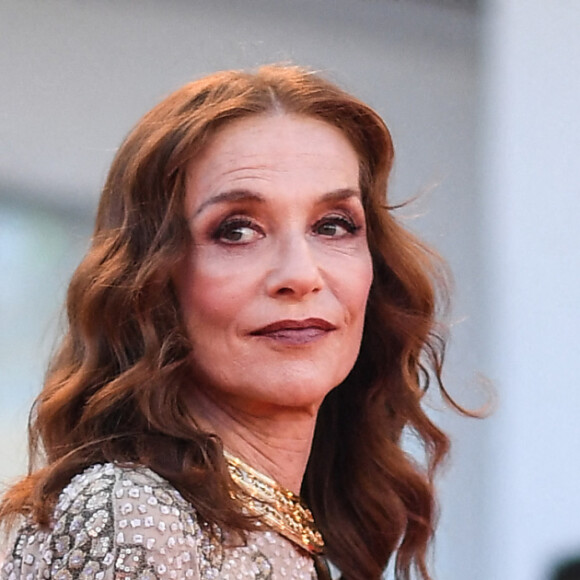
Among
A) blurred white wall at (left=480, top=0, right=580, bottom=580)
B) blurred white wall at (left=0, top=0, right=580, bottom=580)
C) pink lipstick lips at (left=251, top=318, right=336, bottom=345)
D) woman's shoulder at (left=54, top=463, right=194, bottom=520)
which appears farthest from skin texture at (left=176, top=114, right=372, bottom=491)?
blurred white wall at (left=480, top=0, right=580, bottom=580)

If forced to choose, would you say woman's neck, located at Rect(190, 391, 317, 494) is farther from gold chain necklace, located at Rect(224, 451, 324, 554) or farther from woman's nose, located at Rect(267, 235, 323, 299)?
woman's nose, located at Rect(267, 235, 323, 299)

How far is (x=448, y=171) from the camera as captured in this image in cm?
323

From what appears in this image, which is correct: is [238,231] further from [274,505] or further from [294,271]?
[274,505]

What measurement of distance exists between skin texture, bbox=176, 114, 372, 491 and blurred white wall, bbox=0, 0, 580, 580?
1.38m

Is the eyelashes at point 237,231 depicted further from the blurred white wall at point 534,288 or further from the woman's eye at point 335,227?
the blurred white wall at point 534,288

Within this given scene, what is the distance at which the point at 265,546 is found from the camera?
1.45m

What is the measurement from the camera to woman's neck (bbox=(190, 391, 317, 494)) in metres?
1.50

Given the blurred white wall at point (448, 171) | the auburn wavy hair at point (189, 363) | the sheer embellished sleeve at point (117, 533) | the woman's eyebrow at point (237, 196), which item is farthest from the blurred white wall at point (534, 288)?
the sheer embellished sleeve at point (117, 533)

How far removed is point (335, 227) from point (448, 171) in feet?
5.69

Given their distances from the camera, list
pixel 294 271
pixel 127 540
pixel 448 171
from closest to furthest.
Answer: pixel 127 540 → pixel 294 271 → pixel 448 171

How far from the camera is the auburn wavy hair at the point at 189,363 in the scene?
144 cm

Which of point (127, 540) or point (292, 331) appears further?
point (292, 331)

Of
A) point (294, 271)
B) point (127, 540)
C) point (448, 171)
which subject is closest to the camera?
point (127, 540)

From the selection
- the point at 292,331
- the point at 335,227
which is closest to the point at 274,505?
the point at 292,331
